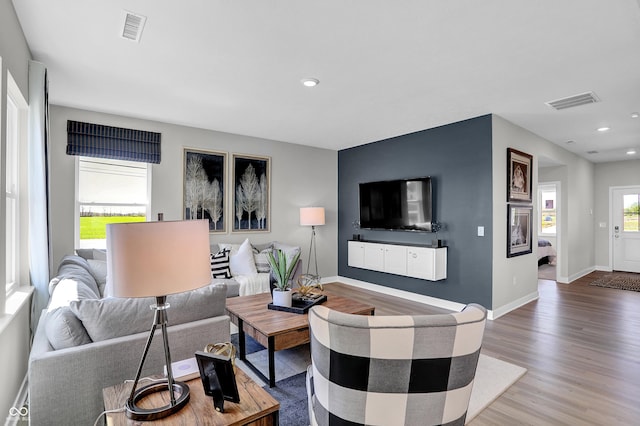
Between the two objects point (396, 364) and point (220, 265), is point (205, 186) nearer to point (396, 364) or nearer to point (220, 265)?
point (220, 265)

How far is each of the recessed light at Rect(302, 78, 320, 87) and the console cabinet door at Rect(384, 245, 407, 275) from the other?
9.22 feet

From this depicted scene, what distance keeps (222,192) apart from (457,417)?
14.5 feet

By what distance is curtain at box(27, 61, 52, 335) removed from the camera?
2.51m

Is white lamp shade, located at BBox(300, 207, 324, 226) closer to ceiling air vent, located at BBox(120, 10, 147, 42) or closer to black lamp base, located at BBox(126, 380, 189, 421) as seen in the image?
ceiling air vent, located at BBox(120, 10, 147, 42)

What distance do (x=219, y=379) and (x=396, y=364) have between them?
65 centimetres

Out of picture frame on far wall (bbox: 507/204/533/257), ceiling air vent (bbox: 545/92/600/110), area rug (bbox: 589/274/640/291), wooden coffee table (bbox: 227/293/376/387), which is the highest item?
ceiling air vent (bbox: 545/92/600/110)

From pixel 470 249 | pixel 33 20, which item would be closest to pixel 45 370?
pixel 33 20

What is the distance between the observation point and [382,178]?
5547mm

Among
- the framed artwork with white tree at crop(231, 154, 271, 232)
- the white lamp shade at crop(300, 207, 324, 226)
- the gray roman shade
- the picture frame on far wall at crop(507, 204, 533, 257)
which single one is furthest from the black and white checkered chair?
the white lamp shade at crop(300, 207, 324, 226)

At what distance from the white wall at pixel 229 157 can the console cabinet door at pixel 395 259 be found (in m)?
1.44

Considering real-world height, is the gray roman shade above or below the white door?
above

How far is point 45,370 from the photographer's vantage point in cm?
144

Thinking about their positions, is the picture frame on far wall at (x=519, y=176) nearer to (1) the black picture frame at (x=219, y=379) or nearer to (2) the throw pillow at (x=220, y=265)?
(2) the throw pillow at (x=220, y=265)

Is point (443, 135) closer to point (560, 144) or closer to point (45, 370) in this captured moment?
point (560, 144)
